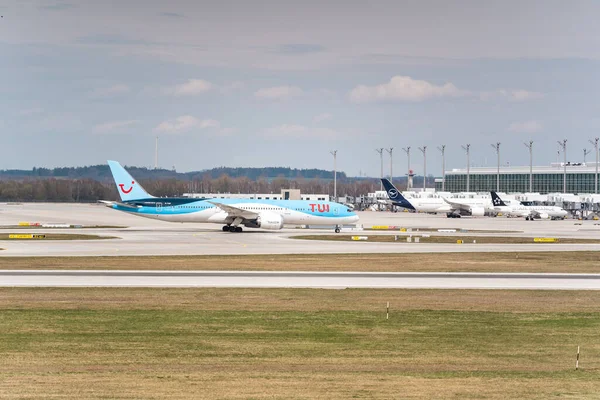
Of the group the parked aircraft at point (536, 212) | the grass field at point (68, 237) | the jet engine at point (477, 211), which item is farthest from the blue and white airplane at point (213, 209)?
the jet engine at point (477, 211)

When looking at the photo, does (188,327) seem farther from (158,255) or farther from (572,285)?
(158,255)

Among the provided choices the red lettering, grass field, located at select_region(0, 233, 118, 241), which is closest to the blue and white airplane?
the red lettering

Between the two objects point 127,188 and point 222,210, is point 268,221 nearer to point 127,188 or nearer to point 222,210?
point 222,210

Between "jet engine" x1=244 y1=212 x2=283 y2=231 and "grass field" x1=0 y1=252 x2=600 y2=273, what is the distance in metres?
29.1

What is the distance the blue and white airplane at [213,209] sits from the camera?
95.1 m

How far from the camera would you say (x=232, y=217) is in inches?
3807

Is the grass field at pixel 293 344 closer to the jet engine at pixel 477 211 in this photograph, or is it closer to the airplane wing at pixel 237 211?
the airplane wing at pixel 237 211

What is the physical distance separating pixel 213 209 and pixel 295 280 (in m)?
49.6

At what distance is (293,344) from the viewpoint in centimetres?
2869

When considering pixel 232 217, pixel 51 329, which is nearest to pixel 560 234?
pixel 232 217

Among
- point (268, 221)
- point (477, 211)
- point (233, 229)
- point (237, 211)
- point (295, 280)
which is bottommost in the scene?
point (295, 280)

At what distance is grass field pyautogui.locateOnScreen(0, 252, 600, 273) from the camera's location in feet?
180

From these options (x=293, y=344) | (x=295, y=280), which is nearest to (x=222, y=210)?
(x=295, y=280)

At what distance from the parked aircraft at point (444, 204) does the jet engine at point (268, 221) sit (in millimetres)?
72604
